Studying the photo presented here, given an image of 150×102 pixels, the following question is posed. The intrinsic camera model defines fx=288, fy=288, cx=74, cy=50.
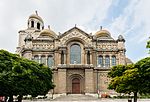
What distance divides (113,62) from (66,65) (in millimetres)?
8833

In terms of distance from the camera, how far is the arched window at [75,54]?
172 ft

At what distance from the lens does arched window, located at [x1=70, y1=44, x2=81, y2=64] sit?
52.4m

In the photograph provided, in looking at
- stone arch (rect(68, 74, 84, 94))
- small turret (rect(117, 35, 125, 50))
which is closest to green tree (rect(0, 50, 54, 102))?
stone arch (rect(68, 74, 84, 94))

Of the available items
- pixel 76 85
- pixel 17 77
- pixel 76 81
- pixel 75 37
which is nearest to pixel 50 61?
pixel 76 81

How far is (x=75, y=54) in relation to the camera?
52594mm

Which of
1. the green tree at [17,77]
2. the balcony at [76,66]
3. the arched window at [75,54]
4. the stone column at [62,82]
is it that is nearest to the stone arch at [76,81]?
the stone column at [62,82]

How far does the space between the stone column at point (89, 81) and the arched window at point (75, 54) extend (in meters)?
2.87

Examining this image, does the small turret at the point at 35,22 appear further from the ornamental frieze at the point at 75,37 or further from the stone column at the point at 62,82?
the stone column at the point at 62,82

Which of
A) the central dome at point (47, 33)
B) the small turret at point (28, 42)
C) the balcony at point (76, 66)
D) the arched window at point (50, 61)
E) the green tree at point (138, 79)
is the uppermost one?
the central dome at point (47, 33)

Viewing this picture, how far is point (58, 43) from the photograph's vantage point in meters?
52.6

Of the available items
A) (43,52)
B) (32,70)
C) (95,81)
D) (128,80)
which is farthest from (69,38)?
(128,80)

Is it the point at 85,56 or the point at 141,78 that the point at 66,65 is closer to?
the point at 85,56

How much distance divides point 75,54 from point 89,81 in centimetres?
566

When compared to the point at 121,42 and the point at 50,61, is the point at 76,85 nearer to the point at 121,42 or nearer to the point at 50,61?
the point at 50,61
